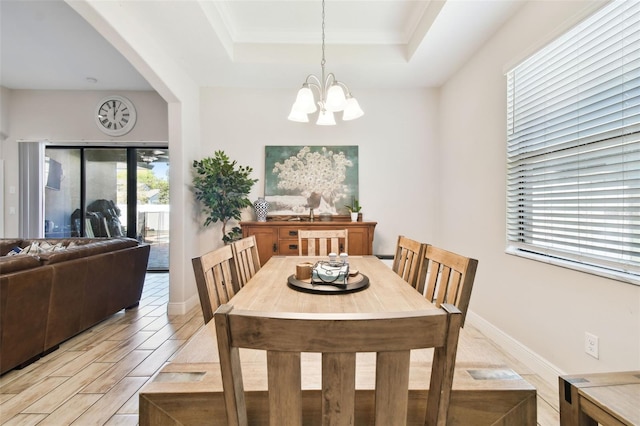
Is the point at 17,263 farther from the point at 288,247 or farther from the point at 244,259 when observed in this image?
the point at 288,247

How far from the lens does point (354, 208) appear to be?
3797mm

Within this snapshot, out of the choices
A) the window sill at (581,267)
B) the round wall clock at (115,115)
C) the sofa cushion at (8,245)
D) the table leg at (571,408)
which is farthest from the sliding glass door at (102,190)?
the table leg at (571,408)

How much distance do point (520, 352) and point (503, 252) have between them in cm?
78

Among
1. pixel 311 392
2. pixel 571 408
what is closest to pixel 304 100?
pixel 311 392

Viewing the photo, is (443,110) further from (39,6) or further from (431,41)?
(39,6)

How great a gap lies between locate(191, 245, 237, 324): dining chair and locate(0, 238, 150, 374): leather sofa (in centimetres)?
162

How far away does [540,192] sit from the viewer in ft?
7.06

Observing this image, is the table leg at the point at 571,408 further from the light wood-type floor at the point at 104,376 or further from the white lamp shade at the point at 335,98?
the white lamp shade at the point at 335,98

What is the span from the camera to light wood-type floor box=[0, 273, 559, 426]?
5.54ft

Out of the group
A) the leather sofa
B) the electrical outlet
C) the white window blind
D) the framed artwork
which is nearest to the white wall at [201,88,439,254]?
the framed artwork

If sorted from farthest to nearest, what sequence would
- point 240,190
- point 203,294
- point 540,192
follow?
point 240,190, point 540,192, point 203,294

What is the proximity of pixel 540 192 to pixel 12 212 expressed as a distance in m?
6.65

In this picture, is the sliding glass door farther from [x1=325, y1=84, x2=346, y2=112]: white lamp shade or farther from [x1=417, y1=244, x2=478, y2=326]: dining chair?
[x1=417, y1=244, x2=478, y2=326]: dining chair

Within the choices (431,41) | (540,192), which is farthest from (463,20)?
(540,192)
